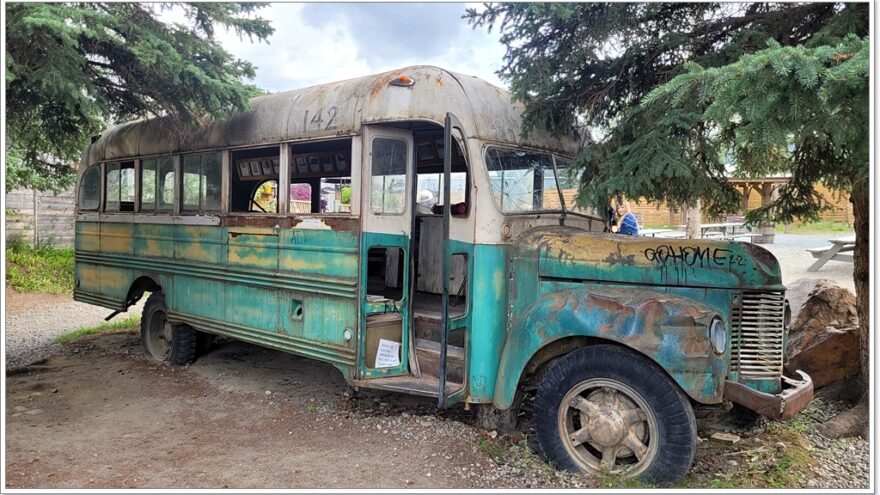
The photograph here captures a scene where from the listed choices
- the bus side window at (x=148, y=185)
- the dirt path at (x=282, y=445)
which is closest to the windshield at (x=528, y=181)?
the dirt path at (x=282, y=445)

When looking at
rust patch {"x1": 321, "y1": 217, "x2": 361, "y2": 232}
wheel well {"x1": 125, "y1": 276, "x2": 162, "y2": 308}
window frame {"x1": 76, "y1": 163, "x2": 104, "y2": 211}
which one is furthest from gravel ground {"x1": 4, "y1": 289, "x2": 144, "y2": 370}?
rust patch {"x1": 321, "y1": 217, "x2": 361, "y2": 232}

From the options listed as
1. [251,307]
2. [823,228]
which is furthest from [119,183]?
[823,228]

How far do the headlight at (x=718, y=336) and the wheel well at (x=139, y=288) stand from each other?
18.5ft

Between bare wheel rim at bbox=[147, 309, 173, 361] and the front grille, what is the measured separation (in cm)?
584

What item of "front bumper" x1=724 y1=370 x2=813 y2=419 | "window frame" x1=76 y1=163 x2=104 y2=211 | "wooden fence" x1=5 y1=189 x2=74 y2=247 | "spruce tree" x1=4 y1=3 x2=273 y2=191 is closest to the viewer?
"front bumper" x1=724 y1=370 x2=813 y2=419

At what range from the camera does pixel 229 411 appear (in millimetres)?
5359

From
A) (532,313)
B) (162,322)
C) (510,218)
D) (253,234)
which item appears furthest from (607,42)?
(162,322)

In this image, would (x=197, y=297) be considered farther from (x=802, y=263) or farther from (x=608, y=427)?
(x=802, y=263)

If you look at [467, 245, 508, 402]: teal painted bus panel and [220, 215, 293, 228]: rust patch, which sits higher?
[220, 215, 293, 228]: rust patch

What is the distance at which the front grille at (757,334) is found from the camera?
3777mm

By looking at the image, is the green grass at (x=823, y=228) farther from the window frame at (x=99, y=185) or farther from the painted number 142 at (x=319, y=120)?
the window frame at (x=99, y=185)

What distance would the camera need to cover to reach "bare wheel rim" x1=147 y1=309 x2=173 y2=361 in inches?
277

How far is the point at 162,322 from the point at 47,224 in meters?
9.75

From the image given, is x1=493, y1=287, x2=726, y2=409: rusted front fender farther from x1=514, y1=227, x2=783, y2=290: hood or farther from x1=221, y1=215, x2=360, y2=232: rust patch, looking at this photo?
x1=221, y1=215, x2=360, y2=232: rust patch
